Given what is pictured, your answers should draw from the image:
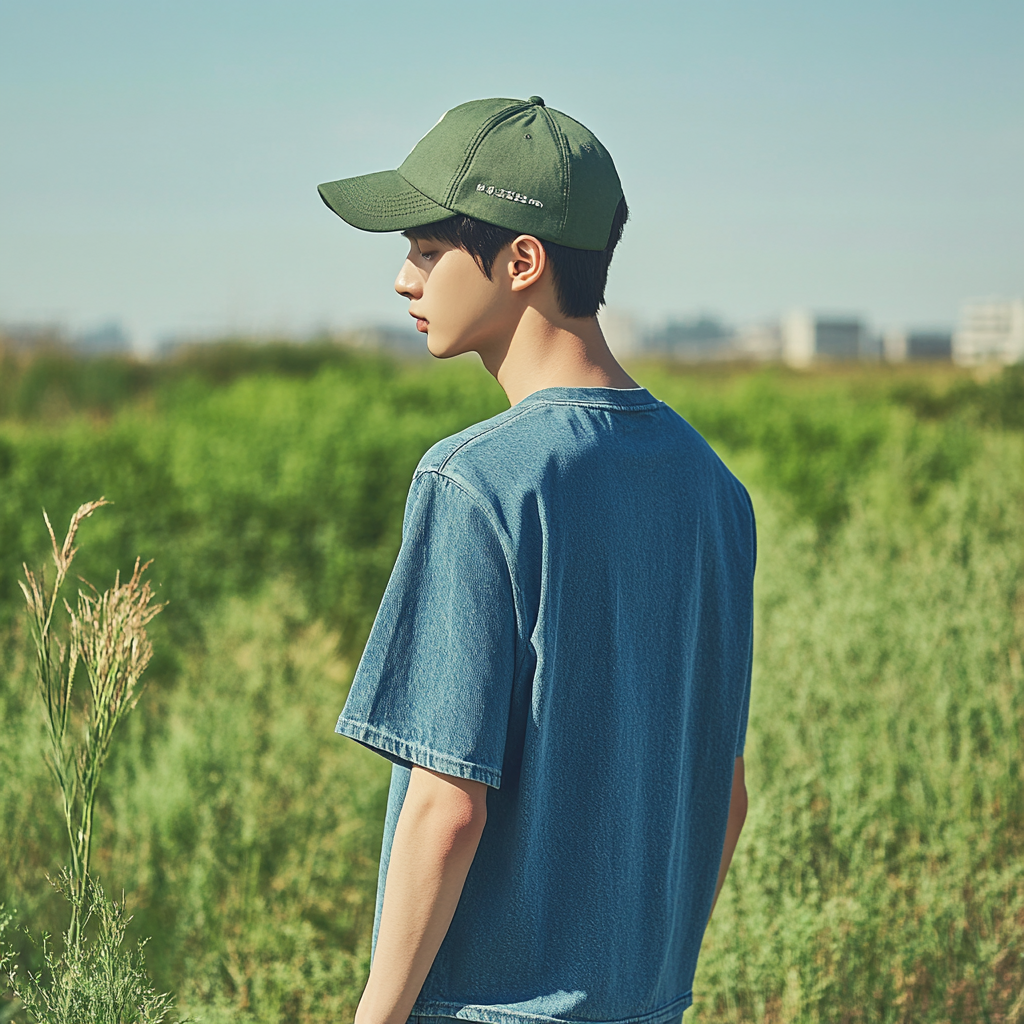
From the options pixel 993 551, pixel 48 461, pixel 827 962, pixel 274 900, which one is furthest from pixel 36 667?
pixel 48 461

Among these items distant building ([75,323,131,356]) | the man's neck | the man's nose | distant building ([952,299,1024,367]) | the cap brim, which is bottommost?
the man's neck

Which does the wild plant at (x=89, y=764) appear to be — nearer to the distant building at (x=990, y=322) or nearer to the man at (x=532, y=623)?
the man at (x=532, y=623)

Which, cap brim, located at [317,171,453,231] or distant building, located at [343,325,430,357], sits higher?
distant building, located at [343,325,430,357]

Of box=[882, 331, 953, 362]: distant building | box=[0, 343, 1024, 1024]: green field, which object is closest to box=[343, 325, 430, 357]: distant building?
box=[0, 343, 1024, 1024]: green field

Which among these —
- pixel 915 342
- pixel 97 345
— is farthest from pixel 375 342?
pixel 915 342

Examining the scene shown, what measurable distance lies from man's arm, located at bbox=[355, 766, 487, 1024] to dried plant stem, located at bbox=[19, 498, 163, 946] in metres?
0.53

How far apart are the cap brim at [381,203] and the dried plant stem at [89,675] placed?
1.79 ft

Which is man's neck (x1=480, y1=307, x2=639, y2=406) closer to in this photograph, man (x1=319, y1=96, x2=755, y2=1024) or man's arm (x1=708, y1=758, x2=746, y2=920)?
man (x1=319, y1=96, x2=755, y2=1024)

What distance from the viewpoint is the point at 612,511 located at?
1249 mm

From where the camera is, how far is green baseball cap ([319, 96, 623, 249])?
130cm

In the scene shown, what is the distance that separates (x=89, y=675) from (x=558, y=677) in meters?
0.74

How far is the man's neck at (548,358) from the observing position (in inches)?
52.3

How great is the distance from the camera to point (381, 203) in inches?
54.7

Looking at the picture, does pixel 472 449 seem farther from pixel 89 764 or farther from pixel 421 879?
pixel 89 764
